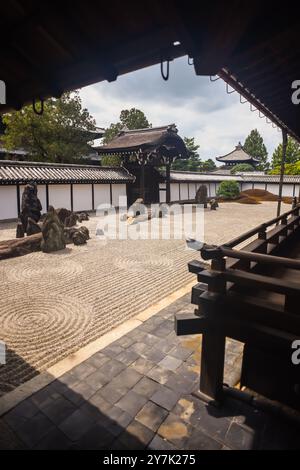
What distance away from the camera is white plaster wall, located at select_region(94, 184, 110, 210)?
68.9ft

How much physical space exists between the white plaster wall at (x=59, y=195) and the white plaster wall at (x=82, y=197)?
56 cm

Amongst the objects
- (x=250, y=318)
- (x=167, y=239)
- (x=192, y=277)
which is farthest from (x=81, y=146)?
(x=250, y=318)

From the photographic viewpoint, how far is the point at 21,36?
2258 millimetres

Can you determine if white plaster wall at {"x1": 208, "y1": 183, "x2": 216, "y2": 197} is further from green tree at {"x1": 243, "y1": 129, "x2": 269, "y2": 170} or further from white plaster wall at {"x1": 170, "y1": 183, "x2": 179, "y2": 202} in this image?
green tree at {"x1": 243, "y1": 129, "x2": 269, "y2": 170}

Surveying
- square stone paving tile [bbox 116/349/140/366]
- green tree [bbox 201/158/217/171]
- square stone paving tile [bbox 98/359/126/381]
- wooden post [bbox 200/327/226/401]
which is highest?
green tree [bbox 201/158/217/171]

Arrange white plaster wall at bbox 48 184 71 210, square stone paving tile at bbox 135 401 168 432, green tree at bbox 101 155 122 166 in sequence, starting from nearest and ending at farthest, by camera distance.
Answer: square stone paving tile at bbox 135 401 168 432, white plaster wall at bbox 48 184 71 210, green tree at bbox 101 155 122 166

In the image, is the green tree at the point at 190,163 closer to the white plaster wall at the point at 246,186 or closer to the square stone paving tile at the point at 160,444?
the white plaster wall at the point at 246,186

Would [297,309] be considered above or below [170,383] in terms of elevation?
above

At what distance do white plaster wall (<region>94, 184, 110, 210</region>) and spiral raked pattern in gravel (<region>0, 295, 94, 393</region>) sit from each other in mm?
15894

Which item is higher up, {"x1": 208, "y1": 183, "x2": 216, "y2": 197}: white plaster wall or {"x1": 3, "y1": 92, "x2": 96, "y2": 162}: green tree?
{"x1": 3, "y1": 92, "x2": 96, "y2": 162}: green tree

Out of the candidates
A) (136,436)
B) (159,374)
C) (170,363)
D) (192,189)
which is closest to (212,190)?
(192,189)

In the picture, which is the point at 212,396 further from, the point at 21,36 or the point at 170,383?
the point at 21,36

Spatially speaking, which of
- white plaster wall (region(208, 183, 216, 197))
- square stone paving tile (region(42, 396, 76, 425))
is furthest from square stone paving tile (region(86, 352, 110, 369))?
white plaster wall (region(208, 183, 216, 197))

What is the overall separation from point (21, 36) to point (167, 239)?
9.75 meters
